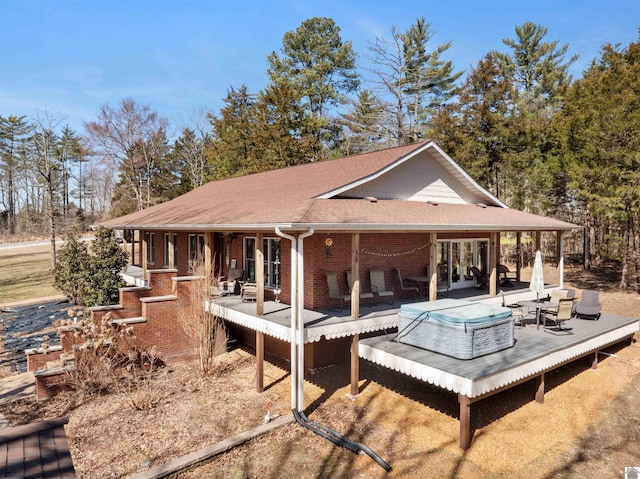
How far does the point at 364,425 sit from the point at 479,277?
27.7 feet

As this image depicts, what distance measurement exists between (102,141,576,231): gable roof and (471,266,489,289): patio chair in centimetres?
212

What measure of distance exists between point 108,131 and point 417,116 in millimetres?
24936

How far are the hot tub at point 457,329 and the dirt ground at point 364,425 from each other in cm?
146

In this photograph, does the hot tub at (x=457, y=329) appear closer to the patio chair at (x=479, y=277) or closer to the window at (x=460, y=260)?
the window at (x=460, y=260)

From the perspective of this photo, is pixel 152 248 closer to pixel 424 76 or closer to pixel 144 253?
pixel 144 253

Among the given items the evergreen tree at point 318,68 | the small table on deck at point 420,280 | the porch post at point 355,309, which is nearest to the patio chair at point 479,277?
the small table on deck at point 420,280

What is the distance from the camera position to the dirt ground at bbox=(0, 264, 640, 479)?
668 centimetres

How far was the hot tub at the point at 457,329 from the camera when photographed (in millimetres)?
7992

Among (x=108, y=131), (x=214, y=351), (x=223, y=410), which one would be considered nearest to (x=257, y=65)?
(x=108, y=131)

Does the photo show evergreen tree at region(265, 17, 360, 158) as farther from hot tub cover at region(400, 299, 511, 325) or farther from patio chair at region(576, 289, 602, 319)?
hot tub cover at region(400, 299, 511, 325)

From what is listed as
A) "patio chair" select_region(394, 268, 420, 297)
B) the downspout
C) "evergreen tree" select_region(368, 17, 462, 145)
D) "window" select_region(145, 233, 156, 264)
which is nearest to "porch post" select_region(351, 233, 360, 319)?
the downspout

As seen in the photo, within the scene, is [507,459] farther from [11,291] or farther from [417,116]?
[417,116]

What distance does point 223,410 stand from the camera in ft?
28.6

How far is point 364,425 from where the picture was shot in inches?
317
